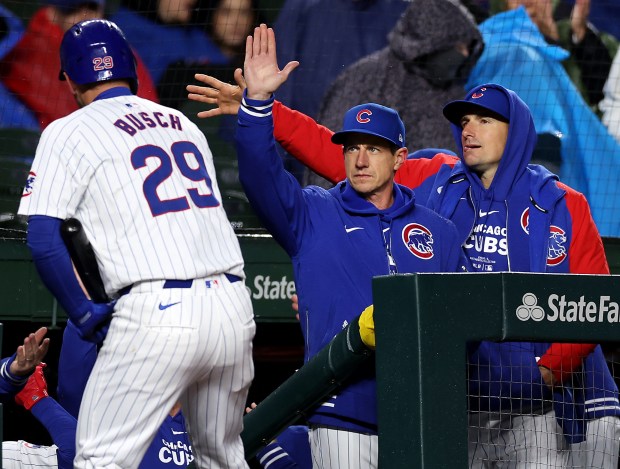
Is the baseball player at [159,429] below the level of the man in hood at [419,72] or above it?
below

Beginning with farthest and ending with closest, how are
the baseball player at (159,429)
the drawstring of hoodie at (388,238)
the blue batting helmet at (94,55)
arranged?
the baseball player at (159,429) < the drawstring of hoodie at (388,238) < the blue batting helmet at (94,55)

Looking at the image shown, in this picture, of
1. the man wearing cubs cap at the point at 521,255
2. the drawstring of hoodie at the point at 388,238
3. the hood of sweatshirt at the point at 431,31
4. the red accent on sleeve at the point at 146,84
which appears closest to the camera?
the man wearing cubs cap at the point at 521,255

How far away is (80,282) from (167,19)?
425 cm

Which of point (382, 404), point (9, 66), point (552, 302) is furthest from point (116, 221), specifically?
point (9, 66)

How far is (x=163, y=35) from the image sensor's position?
6.71m

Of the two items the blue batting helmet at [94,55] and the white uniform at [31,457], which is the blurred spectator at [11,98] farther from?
the blue batting helmet at [94,55]

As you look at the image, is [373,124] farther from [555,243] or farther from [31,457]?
[31,457]

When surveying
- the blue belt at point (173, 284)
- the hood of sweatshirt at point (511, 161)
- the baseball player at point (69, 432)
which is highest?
the hood of sweatshirt at point (511, 161)

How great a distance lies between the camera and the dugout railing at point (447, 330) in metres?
2.41

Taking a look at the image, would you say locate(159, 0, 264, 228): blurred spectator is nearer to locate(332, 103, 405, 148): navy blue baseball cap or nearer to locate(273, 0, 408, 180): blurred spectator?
locate(273, 0, 408, 180): blurred spectator

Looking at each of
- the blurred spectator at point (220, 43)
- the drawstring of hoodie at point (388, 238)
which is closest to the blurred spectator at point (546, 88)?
the blurred spectator at point (220, 43)

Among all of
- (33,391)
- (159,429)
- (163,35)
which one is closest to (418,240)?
(159,429)

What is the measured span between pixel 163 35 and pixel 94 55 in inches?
153

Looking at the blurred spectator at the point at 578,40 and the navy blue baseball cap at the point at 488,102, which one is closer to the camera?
the navy blue baseball cap at the point at 488,102
